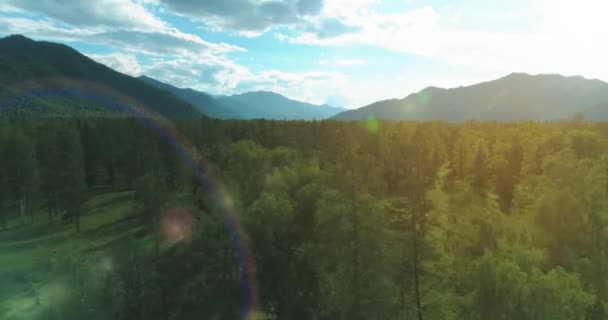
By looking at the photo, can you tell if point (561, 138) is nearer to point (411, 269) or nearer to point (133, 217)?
point (411, 269)

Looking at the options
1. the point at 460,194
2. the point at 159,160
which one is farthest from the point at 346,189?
the point at 159,160

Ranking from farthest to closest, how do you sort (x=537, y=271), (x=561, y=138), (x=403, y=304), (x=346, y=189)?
(x=561, y=138) → (x=403, y=304) → (x=346, y=189) → (x=537, y=271)

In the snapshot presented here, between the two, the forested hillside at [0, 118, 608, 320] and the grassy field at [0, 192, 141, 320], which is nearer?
the forested hillside at [0, 118, 608, 320]

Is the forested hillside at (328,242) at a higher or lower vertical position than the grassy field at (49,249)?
higher

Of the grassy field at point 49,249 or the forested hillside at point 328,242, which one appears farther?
the grassy field at point 49,249

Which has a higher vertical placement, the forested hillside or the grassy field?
the forested hillside
